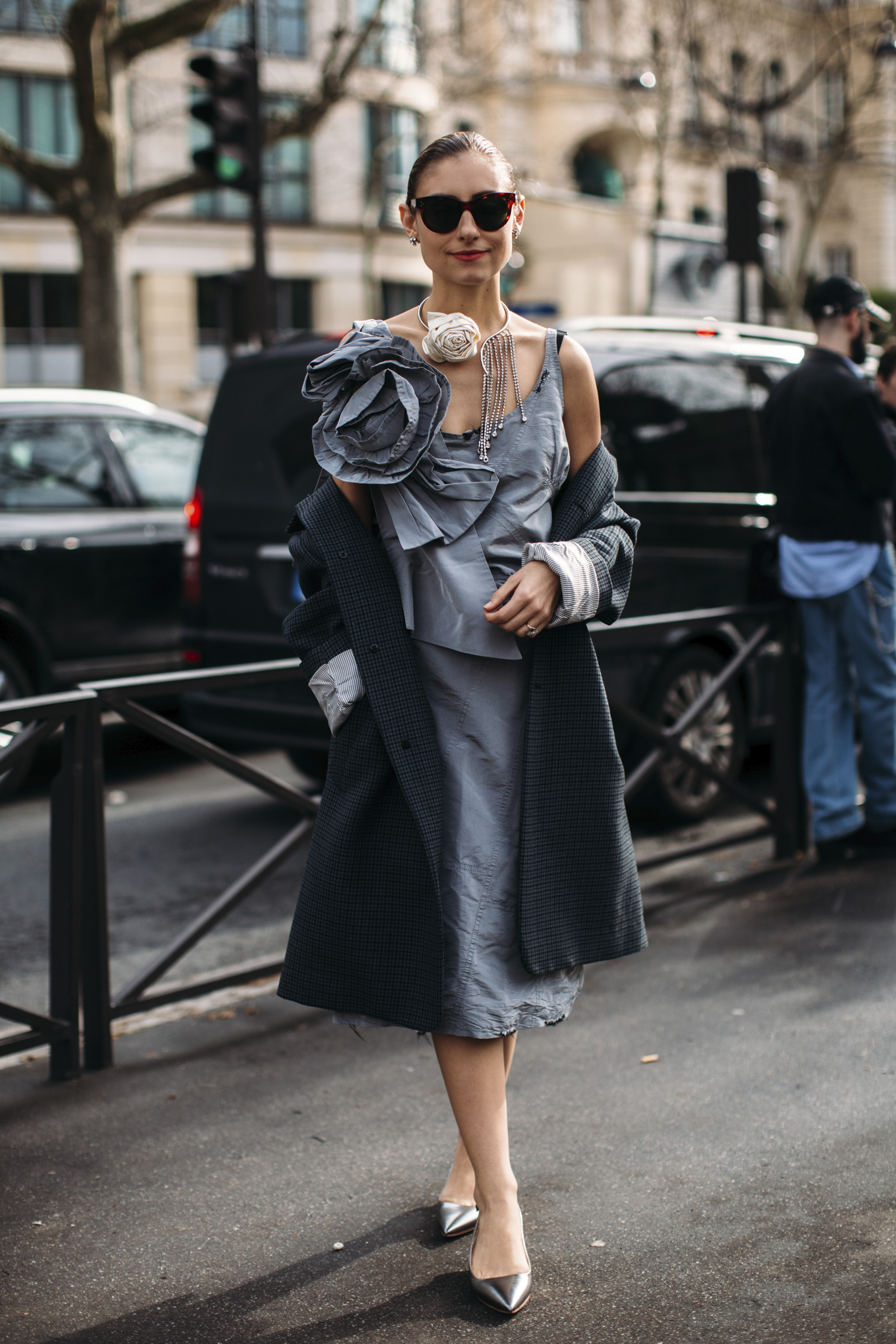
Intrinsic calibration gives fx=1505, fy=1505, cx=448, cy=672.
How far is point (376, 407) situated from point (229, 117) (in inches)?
336

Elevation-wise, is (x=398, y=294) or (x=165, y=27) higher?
(x=165, y=27)

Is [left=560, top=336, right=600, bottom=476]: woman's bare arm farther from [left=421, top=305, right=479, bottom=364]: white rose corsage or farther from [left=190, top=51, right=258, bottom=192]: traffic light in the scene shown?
[left=190, top=51, right=258, bottom=192]: traffic light

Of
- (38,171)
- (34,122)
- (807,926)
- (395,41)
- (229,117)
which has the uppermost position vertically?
(395,41)

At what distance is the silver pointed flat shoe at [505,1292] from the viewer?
2.66 m

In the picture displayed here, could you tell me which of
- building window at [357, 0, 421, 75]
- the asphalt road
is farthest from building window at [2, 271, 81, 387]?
the asphalt road

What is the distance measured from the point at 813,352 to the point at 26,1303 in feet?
13.6

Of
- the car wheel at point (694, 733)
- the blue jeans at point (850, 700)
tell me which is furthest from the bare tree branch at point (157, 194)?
the blue jeans at point (850, 700)

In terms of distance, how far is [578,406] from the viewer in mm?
2824

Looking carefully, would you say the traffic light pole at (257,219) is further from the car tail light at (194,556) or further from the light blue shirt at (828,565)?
the light blue shirt at (828,565)

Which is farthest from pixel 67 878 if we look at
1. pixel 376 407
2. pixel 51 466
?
pixel 51 466

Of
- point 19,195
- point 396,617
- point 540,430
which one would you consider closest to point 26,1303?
point 396,617

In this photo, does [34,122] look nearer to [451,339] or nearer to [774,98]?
[774,98]

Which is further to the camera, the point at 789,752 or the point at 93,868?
the point at 789,752

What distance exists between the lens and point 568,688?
9.13ft
